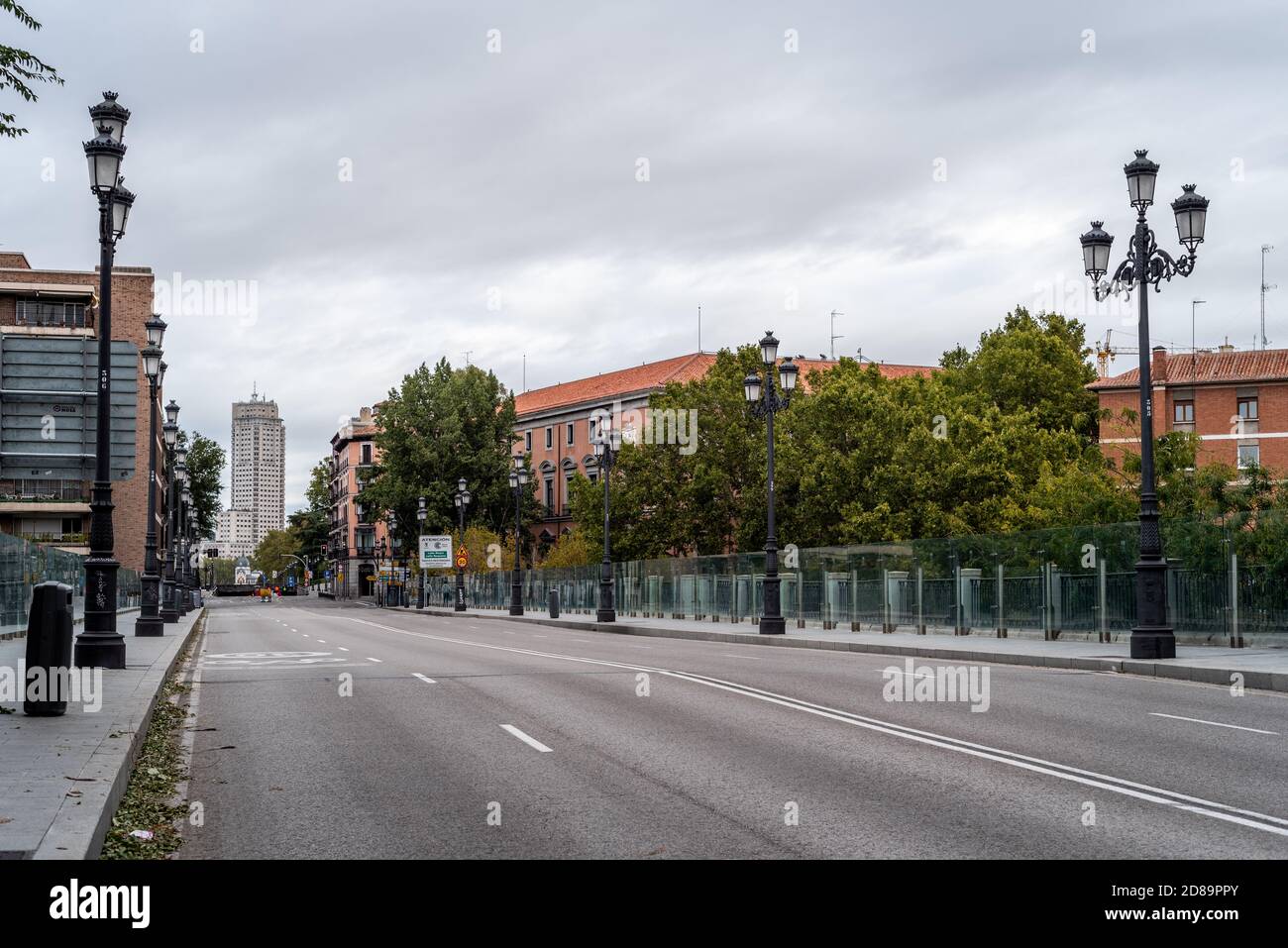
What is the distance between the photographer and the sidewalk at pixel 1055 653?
59.5 ft

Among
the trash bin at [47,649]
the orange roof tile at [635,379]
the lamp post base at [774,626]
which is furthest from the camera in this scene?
the orange roof tile at [635,379]

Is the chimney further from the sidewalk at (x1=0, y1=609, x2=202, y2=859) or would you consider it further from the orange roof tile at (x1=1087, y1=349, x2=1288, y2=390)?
the sidewalk at (x1=0, y1=609, x2=202, y2=859)

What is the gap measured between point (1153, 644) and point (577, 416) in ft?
270

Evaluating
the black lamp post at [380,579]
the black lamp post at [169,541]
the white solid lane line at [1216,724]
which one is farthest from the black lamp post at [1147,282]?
the black lamp post at [380,579]

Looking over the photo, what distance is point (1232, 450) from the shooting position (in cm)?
7575

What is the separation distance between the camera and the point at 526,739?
11828mm

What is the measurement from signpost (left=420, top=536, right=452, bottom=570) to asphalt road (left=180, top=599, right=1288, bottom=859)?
6914 cm

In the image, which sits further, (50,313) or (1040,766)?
(50,313)

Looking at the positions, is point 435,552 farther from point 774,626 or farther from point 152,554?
point 774,626

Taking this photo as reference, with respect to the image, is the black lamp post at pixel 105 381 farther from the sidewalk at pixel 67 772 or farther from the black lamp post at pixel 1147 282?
the black lamp post at pixel 1147 282

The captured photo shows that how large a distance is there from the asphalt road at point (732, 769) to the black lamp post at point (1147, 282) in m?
2.61

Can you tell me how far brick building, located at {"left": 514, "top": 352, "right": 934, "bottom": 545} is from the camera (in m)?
93.7

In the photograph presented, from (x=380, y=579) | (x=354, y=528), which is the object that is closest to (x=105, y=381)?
(x=380, y=579)

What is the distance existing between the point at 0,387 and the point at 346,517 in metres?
148
